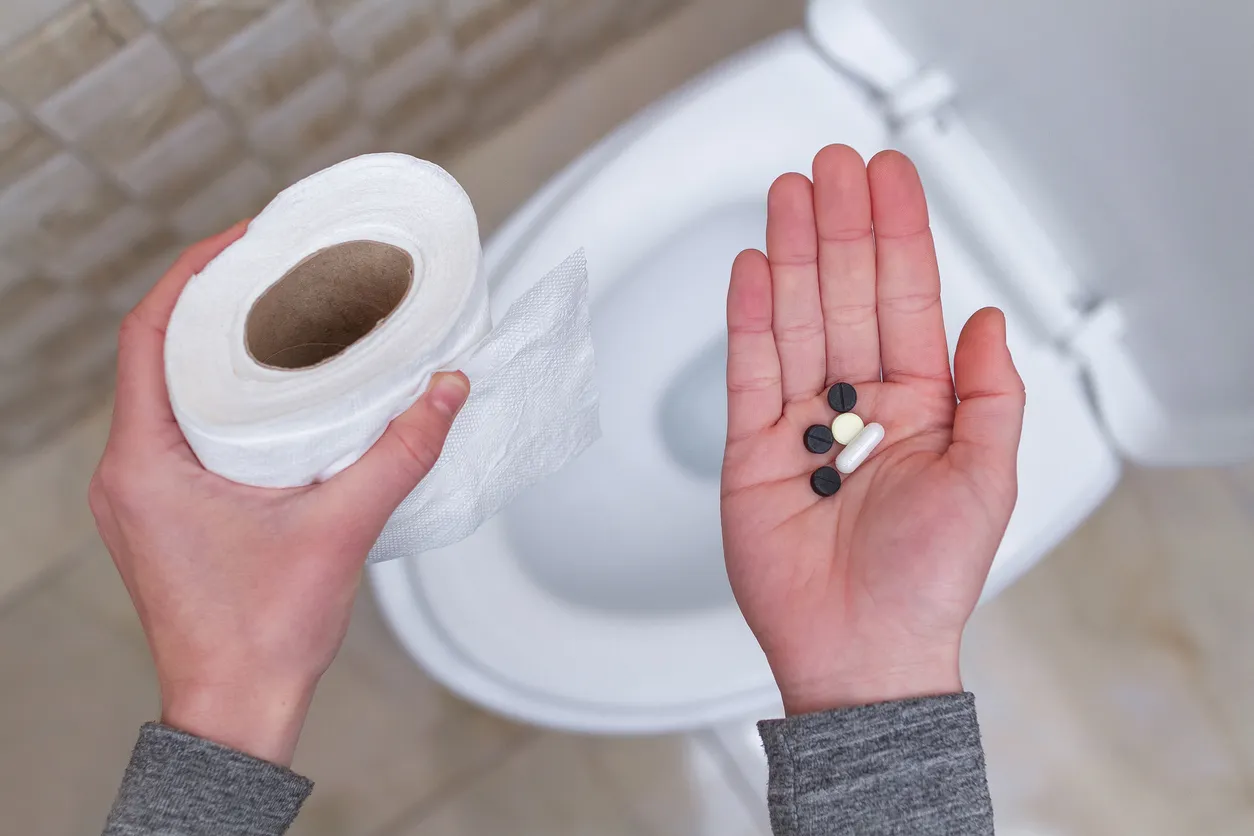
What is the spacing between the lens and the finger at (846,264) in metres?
0.51

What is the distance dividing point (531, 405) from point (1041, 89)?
0.34 meters

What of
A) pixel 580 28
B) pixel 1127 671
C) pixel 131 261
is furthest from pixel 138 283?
pixel 1127 671

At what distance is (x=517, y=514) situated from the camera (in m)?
0.61

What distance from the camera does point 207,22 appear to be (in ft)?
1.96

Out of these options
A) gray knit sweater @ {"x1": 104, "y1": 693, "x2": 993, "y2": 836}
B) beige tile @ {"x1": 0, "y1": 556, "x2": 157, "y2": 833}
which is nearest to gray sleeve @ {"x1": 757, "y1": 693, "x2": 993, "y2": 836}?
gray knit sweater @ {"x1": 104, "y1": 693, "x2": 993, "y2": 836}

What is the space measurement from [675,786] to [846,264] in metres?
0.55

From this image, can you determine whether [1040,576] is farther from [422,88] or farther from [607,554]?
[422,88]

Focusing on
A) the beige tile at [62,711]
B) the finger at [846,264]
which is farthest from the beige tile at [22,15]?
the beige tile at [62,711]

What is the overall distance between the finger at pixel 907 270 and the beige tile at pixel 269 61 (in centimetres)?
41

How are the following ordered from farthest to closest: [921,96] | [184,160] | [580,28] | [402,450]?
[580,28]
[184,160]
[921,96]
[402,450]

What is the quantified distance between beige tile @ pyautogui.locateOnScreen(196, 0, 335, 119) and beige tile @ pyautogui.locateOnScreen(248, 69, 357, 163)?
0.01 m

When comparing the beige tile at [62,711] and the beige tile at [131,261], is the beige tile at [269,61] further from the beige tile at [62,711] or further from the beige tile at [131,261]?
the beige tile at [62,711]

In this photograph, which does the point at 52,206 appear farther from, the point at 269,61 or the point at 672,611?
the point at 672,611

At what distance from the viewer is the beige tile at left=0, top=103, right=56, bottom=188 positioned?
564mm
